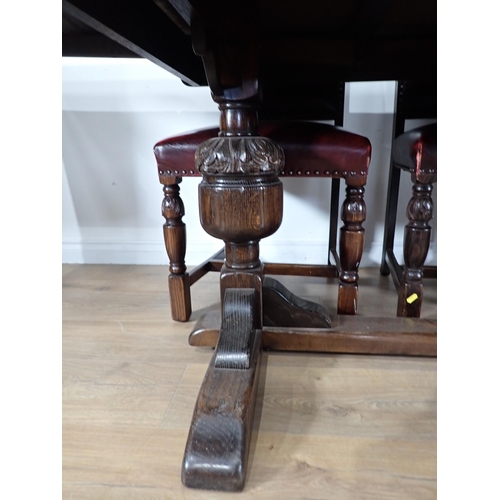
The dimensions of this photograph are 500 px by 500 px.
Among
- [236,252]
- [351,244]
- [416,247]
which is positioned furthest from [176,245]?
[416,247]

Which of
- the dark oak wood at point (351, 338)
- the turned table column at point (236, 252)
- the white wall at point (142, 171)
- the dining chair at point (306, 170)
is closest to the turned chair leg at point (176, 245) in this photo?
the dining chair at point (306, 170)

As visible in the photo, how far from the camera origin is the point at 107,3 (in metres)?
0.59

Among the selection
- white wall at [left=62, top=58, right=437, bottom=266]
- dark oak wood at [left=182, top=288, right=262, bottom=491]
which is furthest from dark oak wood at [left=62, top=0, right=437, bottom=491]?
white wall at [left=62, top=58, right=437, bottom=266]

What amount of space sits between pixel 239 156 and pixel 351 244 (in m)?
0.42

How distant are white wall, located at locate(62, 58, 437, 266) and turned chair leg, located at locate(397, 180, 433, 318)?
581 mm

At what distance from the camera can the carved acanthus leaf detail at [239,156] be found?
0.67 meters

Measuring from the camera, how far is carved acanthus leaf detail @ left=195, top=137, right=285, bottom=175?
67 centimetres

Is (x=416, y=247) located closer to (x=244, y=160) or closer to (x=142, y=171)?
(x=244, y=160)

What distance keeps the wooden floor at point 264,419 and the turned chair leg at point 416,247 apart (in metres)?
0.16

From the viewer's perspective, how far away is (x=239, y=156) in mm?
671
